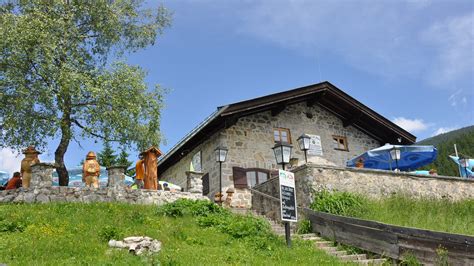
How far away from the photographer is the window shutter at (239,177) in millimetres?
18922

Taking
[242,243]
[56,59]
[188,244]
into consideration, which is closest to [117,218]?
[188,244]

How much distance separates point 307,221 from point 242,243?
3.12m

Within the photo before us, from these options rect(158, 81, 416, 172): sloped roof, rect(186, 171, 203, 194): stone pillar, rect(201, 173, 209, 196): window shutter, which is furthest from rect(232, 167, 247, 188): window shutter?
rect(186, 171, 203, 194): stone pillar

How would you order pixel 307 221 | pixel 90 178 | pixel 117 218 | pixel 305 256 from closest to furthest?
pixel 305 256, pixel 117 218, pixel 307 221, pixel 90 178

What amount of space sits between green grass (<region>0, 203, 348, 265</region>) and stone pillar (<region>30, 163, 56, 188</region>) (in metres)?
1.05

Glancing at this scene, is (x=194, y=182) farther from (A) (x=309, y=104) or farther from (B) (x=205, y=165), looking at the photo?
(A) (x=309, y=104)

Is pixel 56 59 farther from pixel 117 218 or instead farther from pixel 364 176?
pixel 364 176

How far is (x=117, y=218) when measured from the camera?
11719 millimetres

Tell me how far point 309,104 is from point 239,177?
18.1ft

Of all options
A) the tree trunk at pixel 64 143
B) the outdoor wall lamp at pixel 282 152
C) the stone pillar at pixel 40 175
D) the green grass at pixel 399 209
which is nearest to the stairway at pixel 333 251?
the green grass at pixel 399 209

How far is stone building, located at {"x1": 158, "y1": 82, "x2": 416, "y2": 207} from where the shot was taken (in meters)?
19.2

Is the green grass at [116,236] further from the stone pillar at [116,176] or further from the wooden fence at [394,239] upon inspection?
the stone pillar at [116,176]

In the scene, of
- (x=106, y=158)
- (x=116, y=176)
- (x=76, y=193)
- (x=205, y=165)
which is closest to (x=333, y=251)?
(x=116, y=176)

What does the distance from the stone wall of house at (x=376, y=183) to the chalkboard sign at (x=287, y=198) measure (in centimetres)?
261
